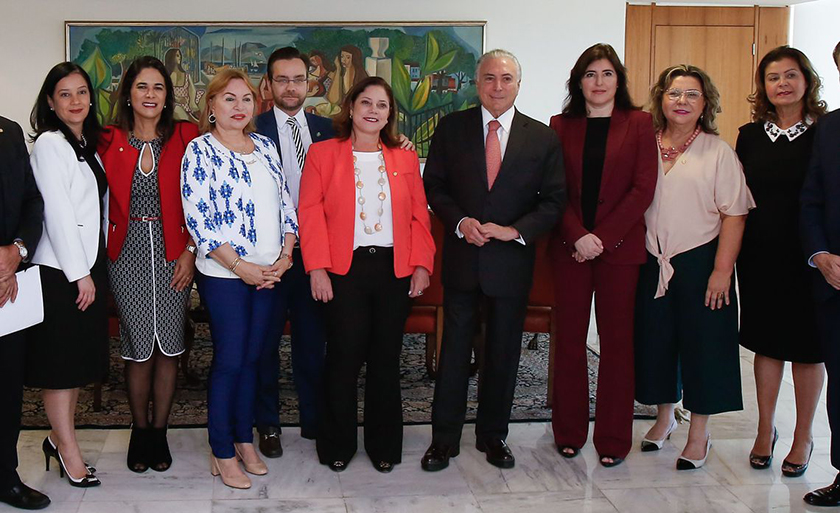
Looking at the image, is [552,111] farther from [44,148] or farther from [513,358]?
[44,148]

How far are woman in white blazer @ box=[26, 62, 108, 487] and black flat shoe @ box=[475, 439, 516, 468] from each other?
1.53m

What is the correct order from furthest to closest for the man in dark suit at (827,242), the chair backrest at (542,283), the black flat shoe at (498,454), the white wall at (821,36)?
the white wall at (821,36), the chair backrest at (542,283), the black flat shoe at (498,454), the man in dark suit at (827,242)

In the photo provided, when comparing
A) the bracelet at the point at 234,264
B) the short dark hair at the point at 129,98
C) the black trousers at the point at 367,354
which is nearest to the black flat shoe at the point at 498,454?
the black trousers at the point at 367,354

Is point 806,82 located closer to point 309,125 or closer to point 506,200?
point 506,200


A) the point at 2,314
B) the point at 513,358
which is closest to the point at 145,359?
the point at 2,314

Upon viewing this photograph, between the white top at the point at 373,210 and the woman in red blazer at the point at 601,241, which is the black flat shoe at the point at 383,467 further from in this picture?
the white top at the point at 373,210

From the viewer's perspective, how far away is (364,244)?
10.3 feet

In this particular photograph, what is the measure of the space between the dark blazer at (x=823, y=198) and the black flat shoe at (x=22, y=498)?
2.82 m

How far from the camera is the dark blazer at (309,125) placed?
3.42 m

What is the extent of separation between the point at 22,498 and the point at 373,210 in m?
1.57

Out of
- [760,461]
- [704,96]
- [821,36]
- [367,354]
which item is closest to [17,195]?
[367,354]

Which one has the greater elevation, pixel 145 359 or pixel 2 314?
pixel 2 314

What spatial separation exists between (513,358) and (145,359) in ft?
4.64

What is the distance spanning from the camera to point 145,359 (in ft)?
10.2
